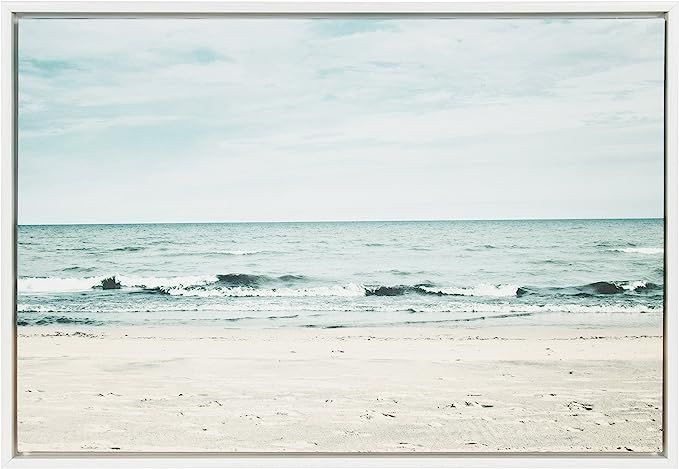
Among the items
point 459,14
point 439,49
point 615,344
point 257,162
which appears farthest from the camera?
point 257,162

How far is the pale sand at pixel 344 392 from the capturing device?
89.5 inches

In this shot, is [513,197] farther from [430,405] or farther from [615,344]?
[430,405]

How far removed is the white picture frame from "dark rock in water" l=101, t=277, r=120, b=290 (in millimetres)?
2284

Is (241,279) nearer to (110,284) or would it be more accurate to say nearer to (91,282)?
(110,284)

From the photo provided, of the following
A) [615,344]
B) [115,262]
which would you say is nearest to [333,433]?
[615,344]

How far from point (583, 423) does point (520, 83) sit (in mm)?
2160

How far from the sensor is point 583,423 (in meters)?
2.37

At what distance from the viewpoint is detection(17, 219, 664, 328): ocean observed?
12.3ft

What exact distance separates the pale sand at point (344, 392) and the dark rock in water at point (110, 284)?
0.49m

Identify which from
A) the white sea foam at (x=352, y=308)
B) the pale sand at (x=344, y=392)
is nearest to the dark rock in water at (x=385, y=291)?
the white sea foam at (x=352, y=308)

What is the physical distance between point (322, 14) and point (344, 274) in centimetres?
313

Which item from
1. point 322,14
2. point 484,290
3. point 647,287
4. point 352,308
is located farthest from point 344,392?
point 647,287

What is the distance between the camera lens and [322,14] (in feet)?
6.17

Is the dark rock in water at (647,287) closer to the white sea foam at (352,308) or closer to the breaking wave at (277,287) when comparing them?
the breaking wave at (277,287)
